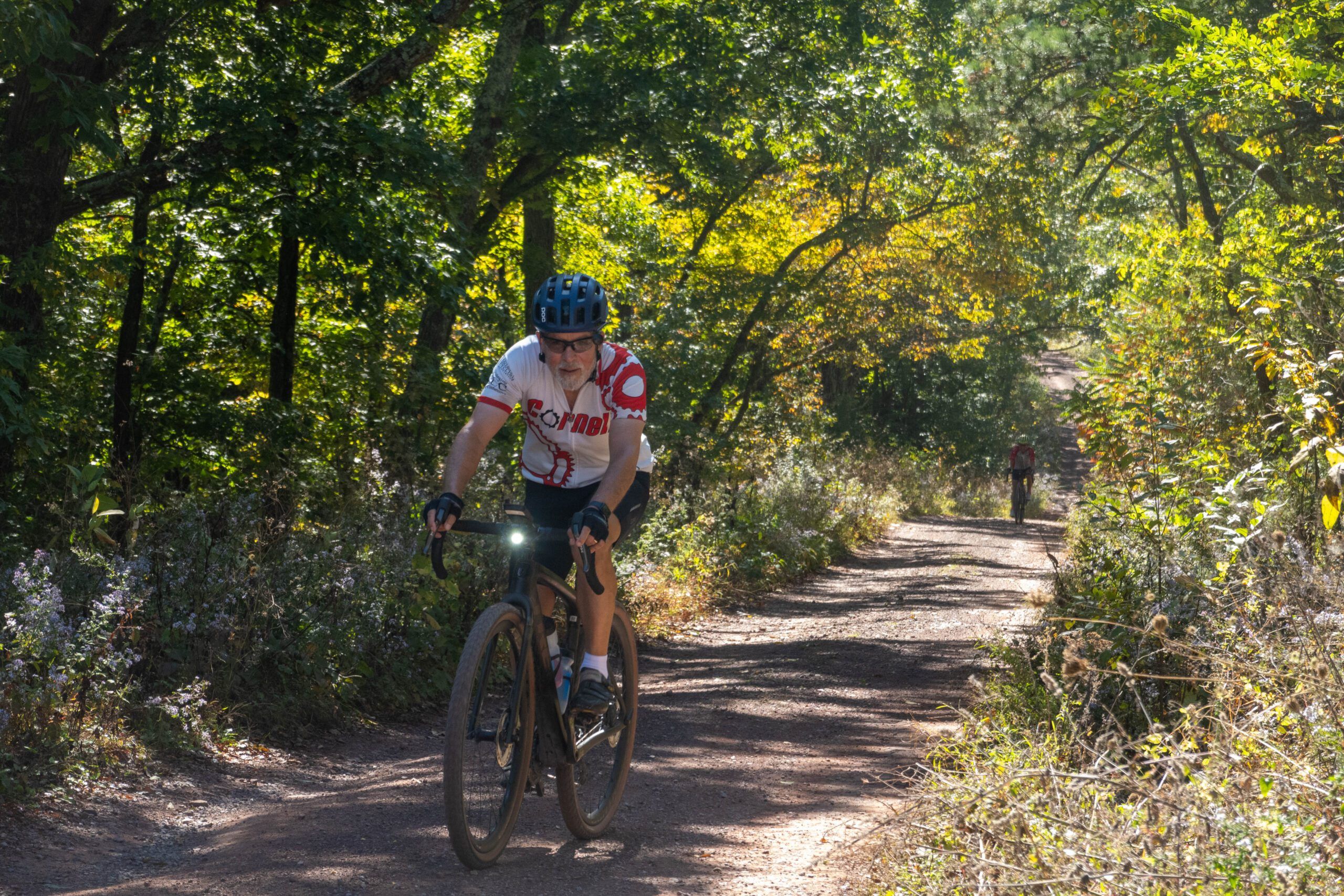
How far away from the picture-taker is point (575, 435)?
189 inches

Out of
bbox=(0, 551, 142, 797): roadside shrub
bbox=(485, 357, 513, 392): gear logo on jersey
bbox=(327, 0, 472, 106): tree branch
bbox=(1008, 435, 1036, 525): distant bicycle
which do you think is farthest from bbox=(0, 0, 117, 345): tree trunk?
bbox=(1008, 435, 1036, 525): distant bicycle

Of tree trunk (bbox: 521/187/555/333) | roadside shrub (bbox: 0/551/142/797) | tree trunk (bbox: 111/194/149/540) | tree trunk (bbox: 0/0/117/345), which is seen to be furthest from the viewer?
tree trunk (bbox: 521/187/555/333)

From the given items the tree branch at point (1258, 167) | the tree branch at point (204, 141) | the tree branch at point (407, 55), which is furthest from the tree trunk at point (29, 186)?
the tree branch at point (1258, 167)

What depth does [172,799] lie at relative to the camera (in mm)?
5793

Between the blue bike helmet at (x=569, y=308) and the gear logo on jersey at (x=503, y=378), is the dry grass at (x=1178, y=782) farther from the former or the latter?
the gear logo on jersey at (x=503, y=378)

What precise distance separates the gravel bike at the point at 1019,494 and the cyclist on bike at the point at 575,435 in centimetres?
2595

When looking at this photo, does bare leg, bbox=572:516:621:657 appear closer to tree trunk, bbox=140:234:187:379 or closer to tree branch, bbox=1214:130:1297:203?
tree trunk, bbox=140:234:187:379

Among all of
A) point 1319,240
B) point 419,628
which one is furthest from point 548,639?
point 1319,240

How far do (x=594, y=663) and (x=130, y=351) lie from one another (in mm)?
8797

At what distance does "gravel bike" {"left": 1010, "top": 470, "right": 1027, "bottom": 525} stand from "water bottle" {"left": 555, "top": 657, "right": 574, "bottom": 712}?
2600cm

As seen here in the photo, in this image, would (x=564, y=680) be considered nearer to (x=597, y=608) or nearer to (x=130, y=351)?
(x=597, y=608)

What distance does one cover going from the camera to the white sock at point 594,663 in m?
4.95

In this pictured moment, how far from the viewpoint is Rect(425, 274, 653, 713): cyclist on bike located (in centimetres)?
454

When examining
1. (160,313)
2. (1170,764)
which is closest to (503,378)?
(1170,764)
